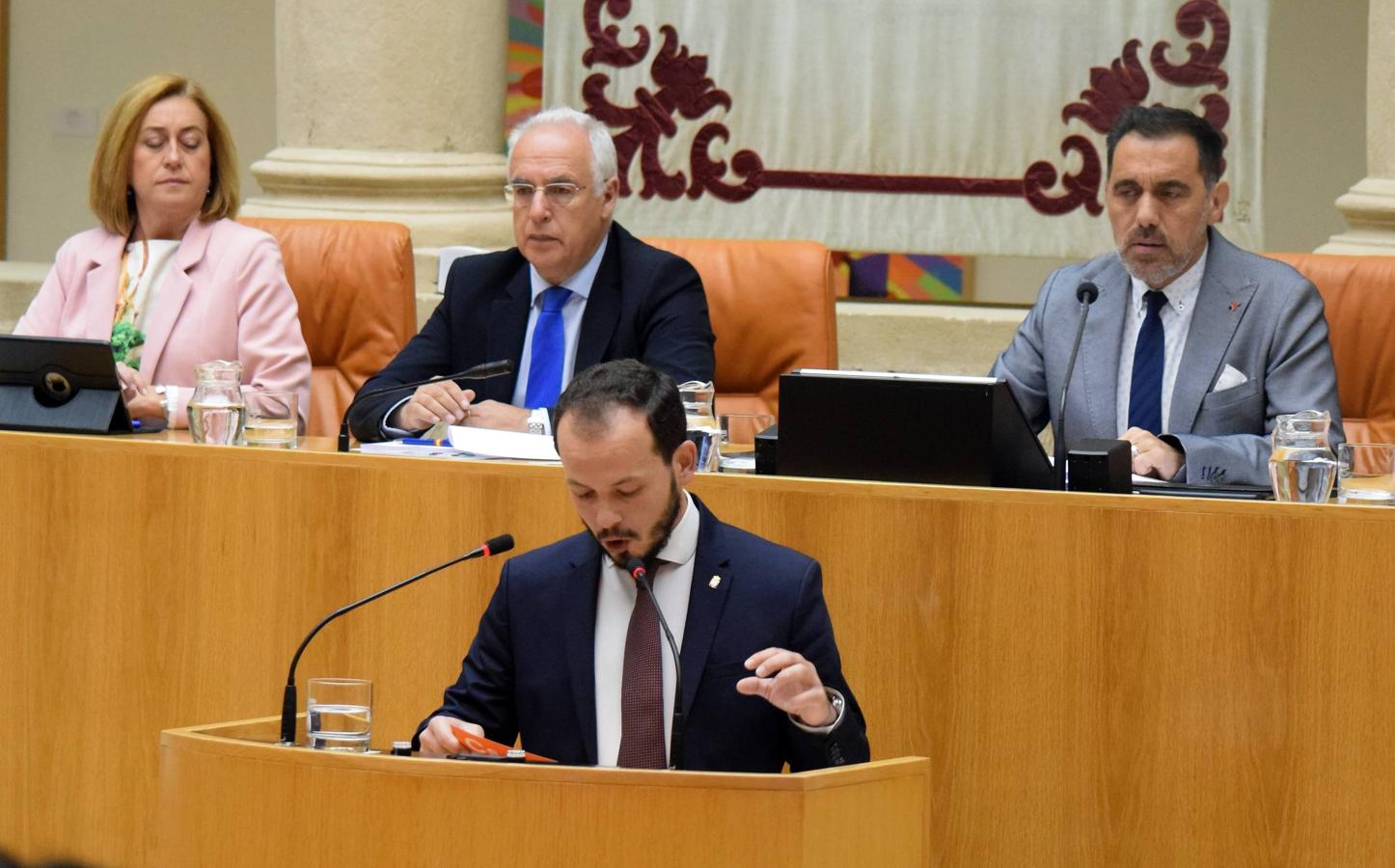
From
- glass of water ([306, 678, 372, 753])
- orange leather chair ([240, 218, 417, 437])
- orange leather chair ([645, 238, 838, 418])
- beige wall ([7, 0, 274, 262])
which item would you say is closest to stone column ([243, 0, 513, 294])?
orange leather chair ([240, 218, 417, 437])

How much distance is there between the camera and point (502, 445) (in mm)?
2957

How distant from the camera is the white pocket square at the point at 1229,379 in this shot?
3.32 metres

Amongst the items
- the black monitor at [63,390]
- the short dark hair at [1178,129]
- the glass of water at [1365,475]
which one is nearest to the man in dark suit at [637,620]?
the glass of water at [1365,475]

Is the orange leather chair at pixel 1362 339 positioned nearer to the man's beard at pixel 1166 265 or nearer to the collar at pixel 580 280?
the man's beard at pixel 1166 265

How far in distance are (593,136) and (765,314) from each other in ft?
1.69

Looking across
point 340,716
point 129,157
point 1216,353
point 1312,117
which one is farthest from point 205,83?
point 340,716

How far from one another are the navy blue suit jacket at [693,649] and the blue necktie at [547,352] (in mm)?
1161

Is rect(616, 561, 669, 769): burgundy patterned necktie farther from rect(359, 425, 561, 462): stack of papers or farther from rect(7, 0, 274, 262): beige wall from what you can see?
rect(7, 0, 274, 262): beige wall

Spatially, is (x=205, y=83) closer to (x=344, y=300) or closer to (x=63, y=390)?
A: (x=344, y=300)

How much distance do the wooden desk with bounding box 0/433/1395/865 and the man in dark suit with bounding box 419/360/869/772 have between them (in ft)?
1.11

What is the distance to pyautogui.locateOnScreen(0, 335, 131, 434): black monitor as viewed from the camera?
3.06m

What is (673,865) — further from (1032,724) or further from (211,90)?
(211,90)

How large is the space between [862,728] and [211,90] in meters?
6.03

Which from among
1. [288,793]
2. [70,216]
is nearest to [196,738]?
[288,793]
